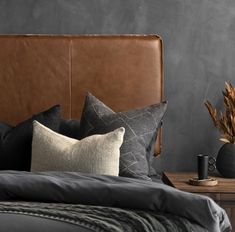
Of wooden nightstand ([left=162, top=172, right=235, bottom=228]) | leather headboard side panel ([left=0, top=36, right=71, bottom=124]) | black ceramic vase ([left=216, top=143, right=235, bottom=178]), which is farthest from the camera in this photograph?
leather headboard side panel ([left=0, top=36, right=71, bottom=124])

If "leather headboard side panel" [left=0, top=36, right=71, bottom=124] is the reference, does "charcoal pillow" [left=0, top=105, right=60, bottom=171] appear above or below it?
below

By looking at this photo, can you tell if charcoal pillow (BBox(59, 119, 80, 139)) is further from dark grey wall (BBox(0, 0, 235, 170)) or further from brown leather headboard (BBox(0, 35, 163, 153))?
dark grey wall (BBox(0, 0, 235, 170))

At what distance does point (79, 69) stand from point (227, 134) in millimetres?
964

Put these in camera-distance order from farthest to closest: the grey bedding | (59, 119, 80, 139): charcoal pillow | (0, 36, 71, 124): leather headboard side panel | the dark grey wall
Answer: the dark grey wall < (0, 36, 71, 124): leather headboard side panel < (59, 119, 80, 139): charcoal pillow < the grey bedding

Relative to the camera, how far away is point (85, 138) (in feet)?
11.2

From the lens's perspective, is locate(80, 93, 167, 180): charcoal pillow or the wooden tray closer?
locate(80, 93, 167, 180): charcoal pillow

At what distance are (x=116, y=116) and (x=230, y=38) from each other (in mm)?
1054

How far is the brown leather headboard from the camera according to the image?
414 cm

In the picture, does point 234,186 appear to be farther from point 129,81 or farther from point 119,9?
point 119,9

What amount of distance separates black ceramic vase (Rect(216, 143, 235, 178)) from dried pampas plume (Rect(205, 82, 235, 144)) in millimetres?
61

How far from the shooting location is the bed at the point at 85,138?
2.45 m

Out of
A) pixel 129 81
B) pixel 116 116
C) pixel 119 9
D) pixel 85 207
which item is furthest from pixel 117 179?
pixel 119 9

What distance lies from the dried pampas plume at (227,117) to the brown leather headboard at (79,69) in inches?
15.1

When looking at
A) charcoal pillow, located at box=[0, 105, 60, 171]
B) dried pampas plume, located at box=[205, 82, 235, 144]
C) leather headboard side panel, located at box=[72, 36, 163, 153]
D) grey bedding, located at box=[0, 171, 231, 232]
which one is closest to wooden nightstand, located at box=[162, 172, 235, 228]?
dried pampas plume, located at box=[205, 82, 235, 144]
